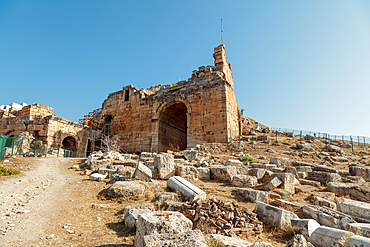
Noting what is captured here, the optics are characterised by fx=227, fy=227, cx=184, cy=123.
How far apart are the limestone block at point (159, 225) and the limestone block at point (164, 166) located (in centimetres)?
422

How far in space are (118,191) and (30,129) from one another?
52.7 feet

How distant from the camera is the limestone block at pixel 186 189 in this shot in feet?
18.5

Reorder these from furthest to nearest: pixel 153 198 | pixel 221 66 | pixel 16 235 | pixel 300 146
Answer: pixel 221 66 < pixel 300 146 < pixel 153 198 < pixel 16 235

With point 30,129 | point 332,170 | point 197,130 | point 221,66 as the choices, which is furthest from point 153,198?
point 30,129

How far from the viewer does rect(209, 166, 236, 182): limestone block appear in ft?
27.1

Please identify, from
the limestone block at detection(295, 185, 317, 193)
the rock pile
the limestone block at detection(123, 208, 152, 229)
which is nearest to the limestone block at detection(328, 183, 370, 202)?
the limestone block at detection(295, 185, 317, 193)

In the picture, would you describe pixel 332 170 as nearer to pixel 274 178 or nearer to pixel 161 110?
pixel 274 178

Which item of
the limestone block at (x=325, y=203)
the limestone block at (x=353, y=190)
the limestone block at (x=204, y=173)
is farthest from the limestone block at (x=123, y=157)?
the limestone block at (x=353, y=190)

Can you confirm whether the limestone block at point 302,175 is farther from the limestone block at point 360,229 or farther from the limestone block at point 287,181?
the limestone block at point 360,229

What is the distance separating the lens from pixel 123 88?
21688 millimetres

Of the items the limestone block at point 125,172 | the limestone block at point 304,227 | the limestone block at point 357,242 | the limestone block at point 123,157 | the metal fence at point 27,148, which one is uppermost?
the metal fence at point 27,148

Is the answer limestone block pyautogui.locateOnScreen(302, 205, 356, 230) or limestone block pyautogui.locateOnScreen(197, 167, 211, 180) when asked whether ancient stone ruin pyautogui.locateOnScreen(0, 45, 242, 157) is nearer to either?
limestone block pyautogui.locateOnScreen(197, 167, 211, 180)

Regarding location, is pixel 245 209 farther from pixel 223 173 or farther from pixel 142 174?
pixel 142 174

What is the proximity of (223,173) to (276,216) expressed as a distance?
354 centimetres
